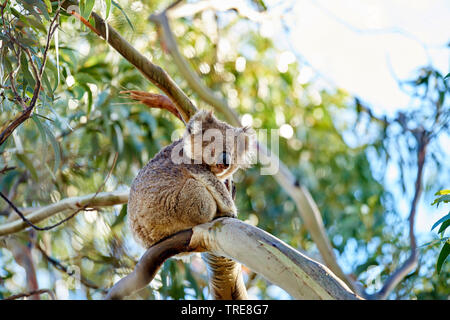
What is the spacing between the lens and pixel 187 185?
249 cm

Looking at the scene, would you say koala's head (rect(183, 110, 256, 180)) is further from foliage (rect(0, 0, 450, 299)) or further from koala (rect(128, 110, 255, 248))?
foliage (rect(0, 0, 450, 299))

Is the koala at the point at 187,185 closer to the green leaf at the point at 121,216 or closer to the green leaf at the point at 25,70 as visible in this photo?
the green leaf at the point at 25,70

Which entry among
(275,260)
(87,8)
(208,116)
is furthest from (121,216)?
(275,260)

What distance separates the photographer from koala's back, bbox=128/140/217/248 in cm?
241

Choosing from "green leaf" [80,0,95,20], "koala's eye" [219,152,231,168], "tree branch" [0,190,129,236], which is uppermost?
"green leaf" [80,0,95,20]

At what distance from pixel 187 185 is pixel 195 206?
133 millimetres

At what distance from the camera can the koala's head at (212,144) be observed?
8.86 feet

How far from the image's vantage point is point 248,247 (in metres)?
1.92

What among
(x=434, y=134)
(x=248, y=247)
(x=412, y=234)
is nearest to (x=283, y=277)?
(x=248, y=247)

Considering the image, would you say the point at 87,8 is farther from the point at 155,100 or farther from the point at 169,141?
the point at 169,141

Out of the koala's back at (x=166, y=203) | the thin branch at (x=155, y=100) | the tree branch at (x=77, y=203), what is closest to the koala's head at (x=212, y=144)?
the koala's back at (x=166, y=203)

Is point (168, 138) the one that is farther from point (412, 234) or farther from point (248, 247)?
point (248, 247)

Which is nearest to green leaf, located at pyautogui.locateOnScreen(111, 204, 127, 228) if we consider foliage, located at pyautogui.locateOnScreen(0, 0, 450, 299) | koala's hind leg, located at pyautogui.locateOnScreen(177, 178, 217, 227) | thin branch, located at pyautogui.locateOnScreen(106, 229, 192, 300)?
foliage, located at pyautogui.locateOnScreen(0, 0, 450, 299)
